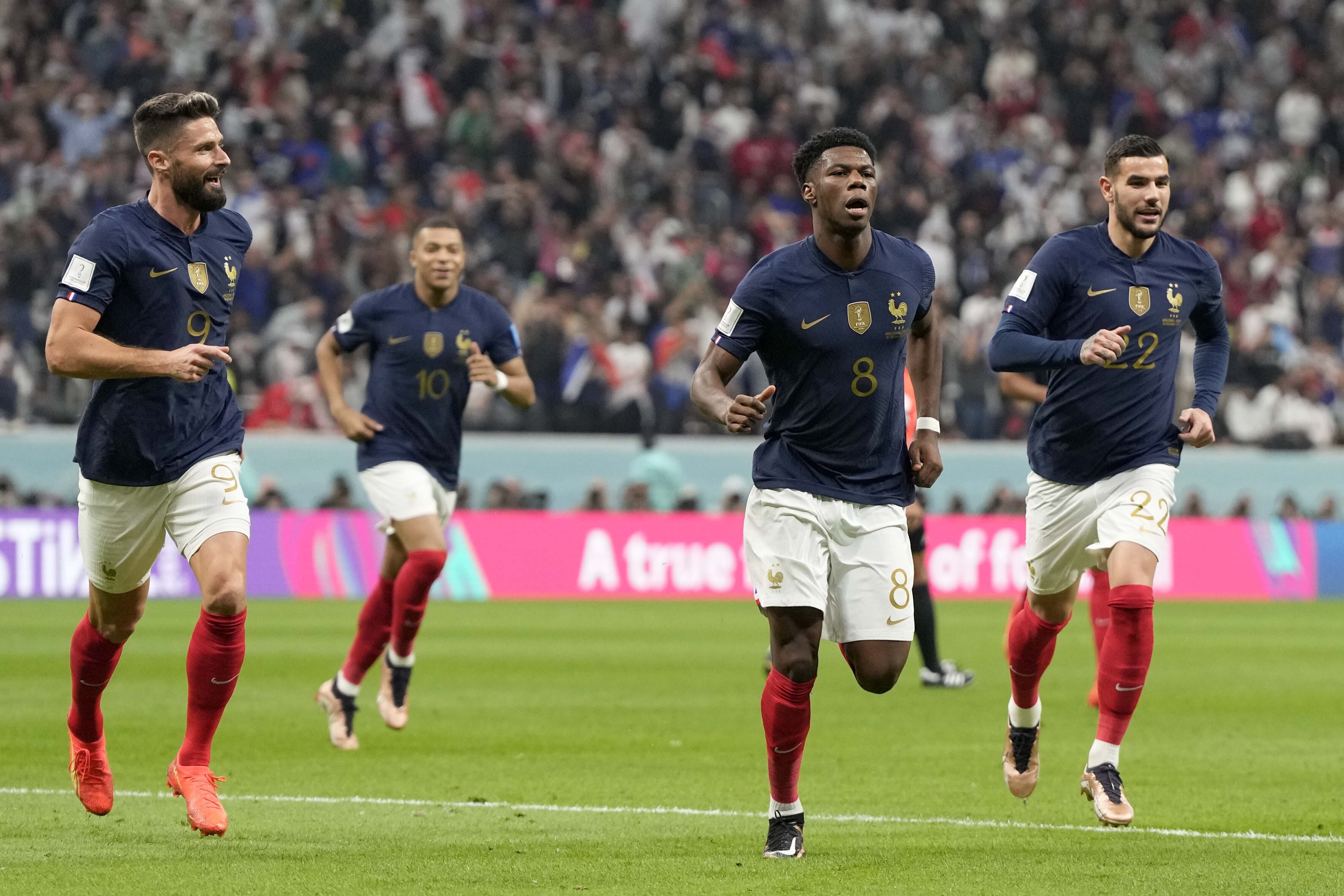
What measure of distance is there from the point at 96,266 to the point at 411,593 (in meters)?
3.89

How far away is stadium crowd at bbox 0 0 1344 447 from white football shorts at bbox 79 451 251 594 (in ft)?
49.6

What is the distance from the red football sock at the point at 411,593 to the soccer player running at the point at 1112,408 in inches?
138

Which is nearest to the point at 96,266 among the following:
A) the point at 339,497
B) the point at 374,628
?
the point at 374,628

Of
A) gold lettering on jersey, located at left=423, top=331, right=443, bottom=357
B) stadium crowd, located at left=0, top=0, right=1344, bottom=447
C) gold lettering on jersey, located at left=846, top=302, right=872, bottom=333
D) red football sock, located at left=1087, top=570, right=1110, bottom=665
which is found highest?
stadium crowd, located at left=0, top=0, right=1344, bottom=447

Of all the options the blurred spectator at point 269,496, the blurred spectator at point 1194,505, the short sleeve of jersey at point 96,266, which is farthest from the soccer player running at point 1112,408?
the blurred spectator at point 1194,505

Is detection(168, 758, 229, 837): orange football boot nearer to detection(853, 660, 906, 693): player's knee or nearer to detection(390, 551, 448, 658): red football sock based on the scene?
detection(853, 660, 906, 693): player's knee

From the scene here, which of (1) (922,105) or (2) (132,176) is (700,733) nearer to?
(2) (132,176)

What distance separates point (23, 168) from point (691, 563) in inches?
391

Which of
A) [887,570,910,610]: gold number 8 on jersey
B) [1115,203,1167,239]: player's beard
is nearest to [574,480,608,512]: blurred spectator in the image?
[1115,203,1167,239]: player's beard

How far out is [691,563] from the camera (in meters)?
22.2

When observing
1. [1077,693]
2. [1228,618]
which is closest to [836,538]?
[1077,693]

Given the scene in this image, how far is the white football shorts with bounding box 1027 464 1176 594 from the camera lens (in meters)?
7.77

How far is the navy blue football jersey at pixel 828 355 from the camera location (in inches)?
270

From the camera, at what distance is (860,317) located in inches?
270
